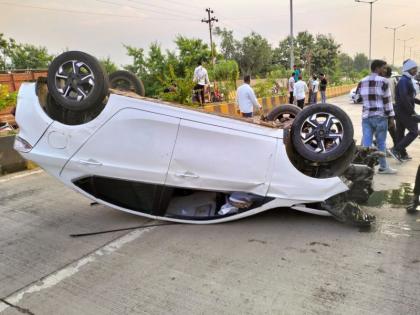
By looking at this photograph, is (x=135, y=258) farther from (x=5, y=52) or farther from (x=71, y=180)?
(x=5, y=52)

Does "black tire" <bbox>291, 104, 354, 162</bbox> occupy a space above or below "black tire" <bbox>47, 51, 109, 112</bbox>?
below

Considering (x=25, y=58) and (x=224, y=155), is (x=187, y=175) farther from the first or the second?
(x=25, y=58)

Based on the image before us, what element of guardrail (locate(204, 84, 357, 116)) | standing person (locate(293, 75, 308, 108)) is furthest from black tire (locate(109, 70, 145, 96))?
standing person (locate(293, 75, 308, 108))

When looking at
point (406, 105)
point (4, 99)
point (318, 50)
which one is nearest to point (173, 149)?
point (406, 105)

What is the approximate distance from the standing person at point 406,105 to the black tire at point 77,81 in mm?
4947

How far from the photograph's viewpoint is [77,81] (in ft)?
13.2

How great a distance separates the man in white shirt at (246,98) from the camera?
9.16 m

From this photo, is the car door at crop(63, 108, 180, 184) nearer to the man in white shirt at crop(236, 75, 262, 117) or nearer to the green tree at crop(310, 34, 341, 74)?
the man in white shirt at crop(236, 75, 262, 117)

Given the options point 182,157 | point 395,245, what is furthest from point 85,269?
point 395,245

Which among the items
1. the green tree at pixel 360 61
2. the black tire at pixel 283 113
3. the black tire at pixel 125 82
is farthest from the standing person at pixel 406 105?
the green tree at pixel 360 61

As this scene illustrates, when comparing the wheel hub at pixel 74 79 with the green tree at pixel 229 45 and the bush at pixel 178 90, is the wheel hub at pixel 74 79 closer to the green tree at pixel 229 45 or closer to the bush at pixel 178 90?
the bush at pixel 178 90

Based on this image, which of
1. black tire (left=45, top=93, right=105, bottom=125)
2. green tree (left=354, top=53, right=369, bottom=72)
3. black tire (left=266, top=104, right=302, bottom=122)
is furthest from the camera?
green tree (left=354, top=53, right=369, bottom=72)

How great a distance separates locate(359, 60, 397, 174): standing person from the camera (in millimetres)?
6066

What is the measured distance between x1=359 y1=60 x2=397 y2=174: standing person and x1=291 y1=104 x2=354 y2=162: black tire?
224cm
